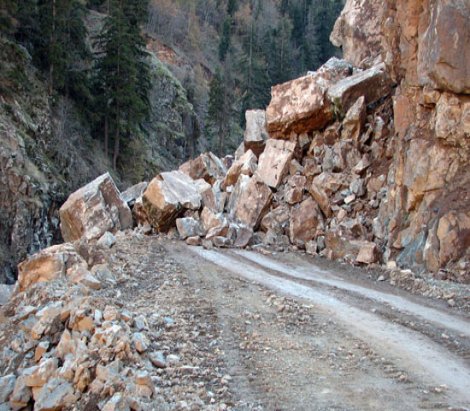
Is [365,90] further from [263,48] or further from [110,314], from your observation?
[263,48]

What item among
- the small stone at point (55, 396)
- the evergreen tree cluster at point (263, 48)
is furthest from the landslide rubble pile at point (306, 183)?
the evergreen tree cluster at point (263, 48)

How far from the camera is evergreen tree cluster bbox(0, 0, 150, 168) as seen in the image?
3095 centimetres

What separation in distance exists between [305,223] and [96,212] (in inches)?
286

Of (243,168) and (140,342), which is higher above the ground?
(243,168)

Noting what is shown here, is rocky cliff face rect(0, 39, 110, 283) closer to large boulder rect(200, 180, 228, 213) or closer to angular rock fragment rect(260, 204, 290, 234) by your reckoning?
large boulder rect(200, 180, 228, 213)

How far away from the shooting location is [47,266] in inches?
408

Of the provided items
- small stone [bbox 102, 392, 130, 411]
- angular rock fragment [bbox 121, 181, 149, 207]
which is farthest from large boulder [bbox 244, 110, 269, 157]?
small stone [bbox 102, 392, 130, 411]

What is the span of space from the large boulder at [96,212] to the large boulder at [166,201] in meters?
1.17

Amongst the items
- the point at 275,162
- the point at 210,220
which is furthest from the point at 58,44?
the point at 210,220

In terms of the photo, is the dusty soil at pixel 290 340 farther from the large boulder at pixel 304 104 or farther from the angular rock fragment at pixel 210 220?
the large boulder at pixel 304 104

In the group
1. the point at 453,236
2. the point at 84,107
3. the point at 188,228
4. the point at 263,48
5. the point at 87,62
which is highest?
the point at 263,48

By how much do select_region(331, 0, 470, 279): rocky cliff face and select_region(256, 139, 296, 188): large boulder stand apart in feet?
14.6

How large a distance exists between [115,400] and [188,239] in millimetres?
10885

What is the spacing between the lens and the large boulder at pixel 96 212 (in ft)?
54.4
